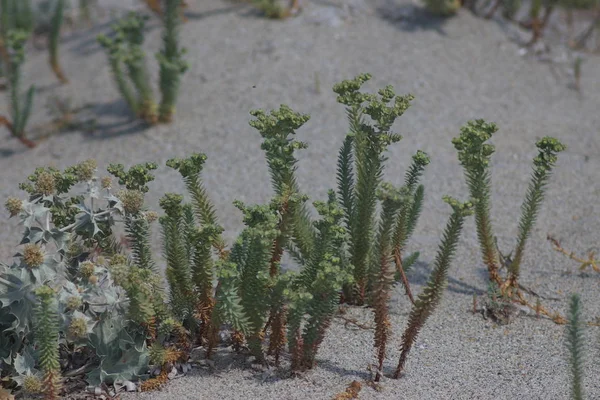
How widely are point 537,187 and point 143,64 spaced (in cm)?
323

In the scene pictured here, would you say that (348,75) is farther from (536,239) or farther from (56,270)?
→ (56,270)

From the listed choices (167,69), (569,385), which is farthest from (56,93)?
(569,385)

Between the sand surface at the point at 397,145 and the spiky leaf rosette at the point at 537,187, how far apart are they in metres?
0.27

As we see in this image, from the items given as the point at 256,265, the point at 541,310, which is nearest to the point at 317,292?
the point at 256,265

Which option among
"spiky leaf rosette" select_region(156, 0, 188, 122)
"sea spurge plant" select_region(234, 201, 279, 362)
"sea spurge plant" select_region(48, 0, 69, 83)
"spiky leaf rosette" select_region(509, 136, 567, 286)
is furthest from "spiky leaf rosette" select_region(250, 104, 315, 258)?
"sea spurge plant" select_region(48, 0, 69, 83)

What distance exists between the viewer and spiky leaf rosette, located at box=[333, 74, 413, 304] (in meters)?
3.11

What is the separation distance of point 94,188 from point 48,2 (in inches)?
216

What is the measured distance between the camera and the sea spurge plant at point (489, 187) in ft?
10.8

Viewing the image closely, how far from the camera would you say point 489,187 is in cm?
351

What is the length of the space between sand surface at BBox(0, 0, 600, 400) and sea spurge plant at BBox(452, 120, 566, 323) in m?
0.17

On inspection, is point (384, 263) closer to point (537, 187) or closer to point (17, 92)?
point (537, 187)

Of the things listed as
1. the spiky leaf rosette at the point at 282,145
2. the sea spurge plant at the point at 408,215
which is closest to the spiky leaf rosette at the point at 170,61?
the spiky leaf rosette at the point at 282,145

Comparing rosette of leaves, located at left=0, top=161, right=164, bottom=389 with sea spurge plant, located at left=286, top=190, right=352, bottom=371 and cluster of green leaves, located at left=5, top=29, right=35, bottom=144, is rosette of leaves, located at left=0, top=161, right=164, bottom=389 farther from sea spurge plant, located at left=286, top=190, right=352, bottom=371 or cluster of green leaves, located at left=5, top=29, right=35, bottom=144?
cluster of green leaves, located at left=5, top=29, right=35, bottom=144

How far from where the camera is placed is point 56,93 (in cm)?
636
